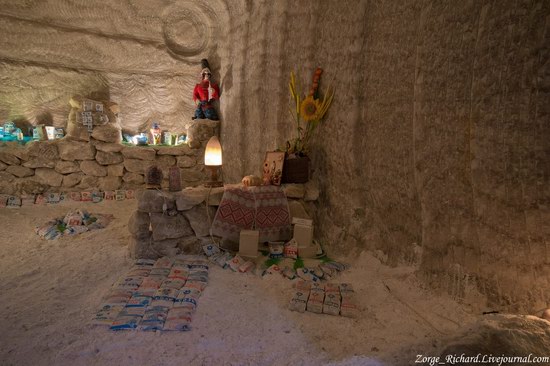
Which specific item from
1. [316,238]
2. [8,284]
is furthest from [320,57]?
[8,284]

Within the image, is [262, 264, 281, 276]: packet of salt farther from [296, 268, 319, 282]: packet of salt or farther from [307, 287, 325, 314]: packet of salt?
[307, 287, 325, 314]: packet of salt

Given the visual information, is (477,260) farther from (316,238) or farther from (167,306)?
(167,306)

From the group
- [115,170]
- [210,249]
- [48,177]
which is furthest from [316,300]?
[48,177]

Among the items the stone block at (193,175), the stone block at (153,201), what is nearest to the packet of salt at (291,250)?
the stone block at (153,201)

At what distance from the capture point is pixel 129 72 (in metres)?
5.47

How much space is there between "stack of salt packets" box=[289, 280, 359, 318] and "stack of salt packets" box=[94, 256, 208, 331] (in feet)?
2.41

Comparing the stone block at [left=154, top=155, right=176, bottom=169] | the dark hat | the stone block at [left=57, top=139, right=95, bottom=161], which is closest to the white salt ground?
the stone block at [left=57, top=139, right=95, bottom=161]

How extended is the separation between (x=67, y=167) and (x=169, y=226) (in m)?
3.01

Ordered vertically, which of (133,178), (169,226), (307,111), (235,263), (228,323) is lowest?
(228,323)

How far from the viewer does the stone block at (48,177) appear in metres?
4.75

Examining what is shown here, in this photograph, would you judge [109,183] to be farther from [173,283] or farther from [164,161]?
[173,283]

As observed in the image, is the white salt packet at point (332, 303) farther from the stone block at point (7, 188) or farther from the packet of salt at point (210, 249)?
the stone block at point (7, 188)

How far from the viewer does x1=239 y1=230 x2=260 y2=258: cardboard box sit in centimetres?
290

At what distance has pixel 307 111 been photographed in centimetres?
340
